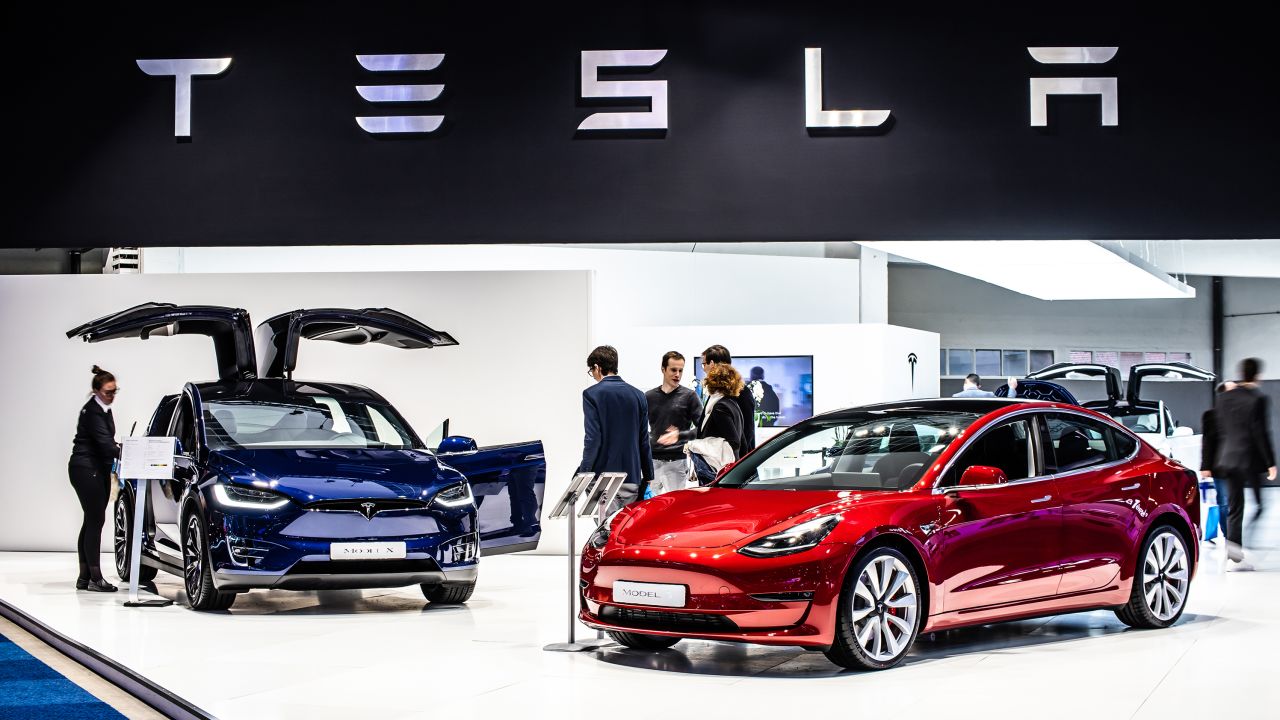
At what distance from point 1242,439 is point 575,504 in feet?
19.2

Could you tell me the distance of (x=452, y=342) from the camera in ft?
31.0

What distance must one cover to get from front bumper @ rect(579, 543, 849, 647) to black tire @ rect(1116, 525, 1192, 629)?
85.3 inches

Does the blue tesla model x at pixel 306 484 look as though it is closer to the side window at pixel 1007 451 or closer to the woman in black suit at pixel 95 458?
the woman in black suit at pixel 95 458

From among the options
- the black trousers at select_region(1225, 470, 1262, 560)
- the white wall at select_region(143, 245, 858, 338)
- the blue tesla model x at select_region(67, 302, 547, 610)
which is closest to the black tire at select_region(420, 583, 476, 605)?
the blue tesla model x at select_region(67, 302, 547, 610)

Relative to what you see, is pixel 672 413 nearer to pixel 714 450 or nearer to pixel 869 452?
pixel 714 450

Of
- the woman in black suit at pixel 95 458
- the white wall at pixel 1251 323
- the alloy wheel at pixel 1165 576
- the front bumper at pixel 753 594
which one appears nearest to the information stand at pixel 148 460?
the woman in black suit at pixel 95 458

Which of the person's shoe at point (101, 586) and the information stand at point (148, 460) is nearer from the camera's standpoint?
the information stand at point (148, 460)

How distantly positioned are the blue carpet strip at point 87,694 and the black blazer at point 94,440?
103 inches

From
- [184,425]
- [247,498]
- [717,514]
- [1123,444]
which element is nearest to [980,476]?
[717,514]

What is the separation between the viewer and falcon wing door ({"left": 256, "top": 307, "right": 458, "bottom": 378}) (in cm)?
912

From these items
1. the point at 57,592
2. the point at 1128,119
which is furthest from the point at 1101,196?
the point at 57,592

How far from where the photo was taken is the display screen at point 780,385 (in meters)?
16.5

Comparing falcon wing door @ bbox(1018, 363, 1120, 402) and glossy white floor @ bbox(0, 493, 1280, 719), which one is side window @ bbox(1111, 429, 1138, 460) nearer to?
glossy white floor @ bbox(0, 493, 1280, 719)

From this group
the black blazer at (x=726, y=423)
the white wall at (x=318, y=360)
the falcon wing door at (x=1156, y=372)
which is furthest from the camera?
the falcon wing door at (x=1156, y=372)
